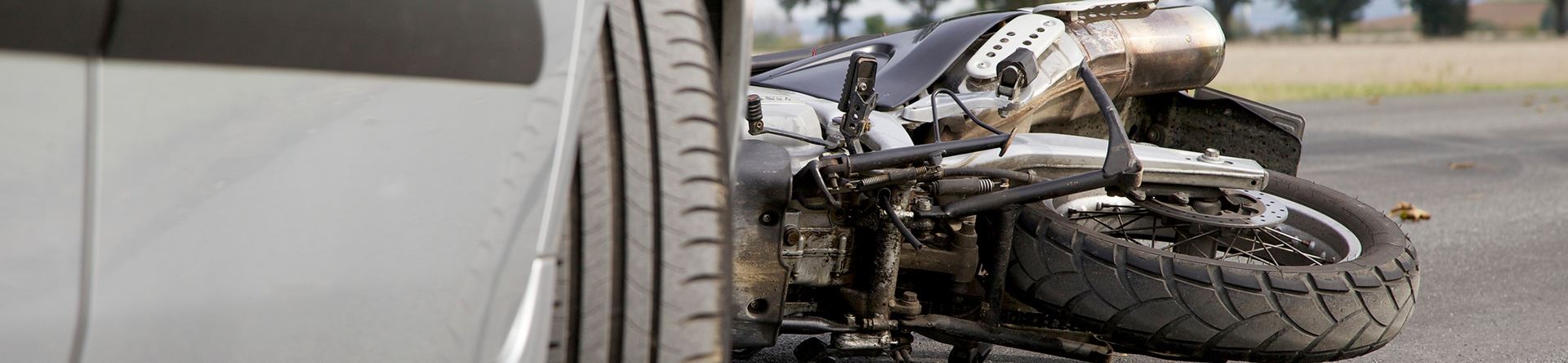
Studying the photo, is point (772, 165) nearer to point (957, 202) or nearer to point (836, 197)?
point (836, 197)

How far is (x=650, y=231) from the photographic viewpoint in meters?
1.61

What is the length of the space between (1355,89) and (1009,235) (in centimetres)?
1645

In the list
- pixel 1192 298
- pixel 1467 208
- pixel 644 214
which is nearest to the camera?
pixel 644 214

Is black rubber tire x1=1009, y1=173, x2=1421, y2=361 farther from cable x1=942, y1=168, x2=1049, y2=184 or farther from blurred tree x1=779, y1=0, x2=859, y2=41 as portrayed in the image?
blurred tree x1=779, y1=0, x2=859, y2=41

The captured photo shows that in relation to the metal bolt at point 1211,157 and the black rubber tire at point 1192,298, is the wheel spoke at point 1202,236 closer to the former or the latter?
the metal bolt at point 1211,157

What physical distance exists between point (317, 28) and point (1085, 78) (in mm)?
2219

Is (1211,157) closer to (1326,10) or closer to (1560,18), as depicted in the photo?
(1560,18)

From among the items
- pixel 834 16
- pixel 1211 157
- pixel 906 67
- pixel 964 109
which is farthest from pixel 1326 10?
pixel 964 109

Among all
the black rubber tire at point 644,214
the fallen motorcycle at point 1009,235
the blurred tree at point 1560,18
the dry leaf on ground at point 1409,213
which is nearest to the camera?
the black rubber tire at point 644,214

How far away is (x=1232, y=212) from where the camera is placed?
332 cm

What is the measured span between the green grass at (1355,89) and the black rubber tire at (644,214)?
14.5 m

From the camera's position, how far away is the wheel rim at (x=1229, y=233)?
3.34 meters

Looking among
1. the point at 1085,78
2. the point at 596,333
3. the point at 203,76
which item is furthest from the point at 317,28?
the point at 1085,78

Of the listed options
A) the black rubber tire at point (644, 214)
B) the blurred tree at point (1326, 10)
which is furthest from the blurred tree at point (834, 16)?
the black rubber tire at point (644, 214)
